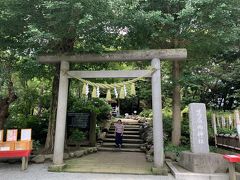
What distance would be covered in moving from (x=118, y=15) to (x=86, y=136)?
860cm

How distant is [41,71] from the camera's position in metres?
11.0

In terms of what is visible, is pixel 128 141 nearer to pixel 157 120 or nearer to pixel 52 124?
pixel 52 124

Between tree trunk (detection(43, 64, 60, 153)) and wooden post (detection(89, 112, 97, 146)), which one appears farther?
wooden post (detection(89, 112, 97, 146))

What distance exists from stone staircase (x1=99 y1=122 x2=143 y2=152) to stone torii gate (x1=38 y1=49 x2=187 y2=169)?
6199 millimetres

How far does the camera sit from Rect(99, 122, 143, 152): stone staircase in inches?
601

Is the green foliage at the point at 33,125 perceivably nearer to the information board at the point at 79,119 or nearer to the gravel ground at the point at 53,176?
the information board at the point at 79,119

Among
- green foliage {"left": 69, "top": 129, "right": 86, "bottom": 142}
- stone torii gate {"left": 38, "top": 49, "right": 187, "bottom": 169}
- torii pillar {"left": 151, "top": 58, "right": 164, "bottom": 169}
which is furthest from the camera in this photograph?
green foliage {"left": 69, "top": 129, "right": 86, "bottom": 142}

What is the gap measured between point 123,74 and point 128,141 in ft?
28.2

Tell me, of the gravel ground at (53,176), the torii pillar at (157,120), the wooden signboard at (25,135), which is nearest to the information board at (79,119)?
the wooden signboard at (25,135)

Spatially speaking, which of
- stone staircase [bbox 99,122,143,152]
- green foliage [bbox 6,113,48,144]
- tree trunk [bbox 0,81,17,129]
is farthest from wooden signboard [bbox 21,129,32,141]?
stone staircase [bbox 99,122,143,152]

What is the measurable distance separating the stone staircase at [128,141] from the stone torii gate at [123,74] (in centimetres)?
620

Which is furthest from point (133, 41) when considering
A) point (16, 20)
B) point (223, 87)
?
point (223, 87)

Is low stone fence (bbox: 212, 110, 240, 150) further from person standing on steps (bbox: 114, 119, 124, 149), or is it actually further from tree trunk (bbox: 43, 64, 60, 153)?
tree trunk (bbox: 43, 64, 60, 153)

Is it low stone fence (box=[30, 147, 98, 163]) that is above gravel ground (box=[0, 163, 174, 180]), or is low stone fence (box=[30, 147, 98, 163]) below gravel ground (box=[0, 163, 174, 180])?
above
